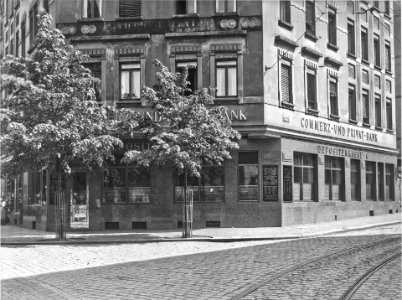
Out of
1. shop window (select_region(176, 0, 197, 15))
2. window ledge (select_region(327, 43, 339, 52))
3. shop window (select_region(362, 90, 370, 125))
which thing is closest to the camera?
shop window (select_region(176, 0, 197, 15))

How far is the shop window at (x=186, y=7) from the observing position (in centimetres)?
2272

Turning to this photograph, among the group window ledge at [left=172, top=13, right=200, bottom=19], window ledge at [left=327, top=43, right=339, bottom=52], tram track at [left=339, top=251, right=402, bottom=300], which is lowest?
tram track at [left=339, top=251, right=402, bottom=300]

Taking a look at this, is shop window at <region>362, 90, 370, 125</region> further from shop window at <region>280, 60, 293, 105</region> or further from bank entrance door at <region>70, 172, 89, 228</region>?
bank entrance door at <region>70, 172, 89, 228</region>

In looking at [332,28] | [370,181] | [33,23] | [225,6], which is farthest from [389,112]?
[33,23]

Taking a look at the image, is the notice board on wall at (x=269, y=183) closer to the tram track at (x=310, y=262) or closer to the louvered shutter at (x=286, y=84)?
the louvered shutter at (x=286, y=84)

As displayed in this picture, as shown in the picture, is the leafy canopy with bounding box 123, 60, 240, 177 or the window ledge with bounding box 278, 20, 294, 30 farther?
the window ledge with bounding box 278, 20, 294, 30

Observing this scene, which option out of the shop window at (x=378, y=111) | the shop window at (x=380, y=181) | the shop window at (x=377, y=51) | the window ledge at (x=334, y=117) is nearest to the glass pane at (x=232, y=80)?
the window ledge at (x=334, y=117)

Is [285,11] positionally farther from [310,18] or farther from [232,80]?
[232,80]

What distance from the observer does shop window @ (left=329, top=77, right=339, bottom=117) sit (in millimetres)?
26945

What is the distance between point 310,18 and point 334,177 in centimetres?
778

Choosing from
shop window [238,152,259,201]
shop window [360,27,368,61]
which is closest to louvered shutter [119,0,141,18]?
shop window [238,152,259,201]

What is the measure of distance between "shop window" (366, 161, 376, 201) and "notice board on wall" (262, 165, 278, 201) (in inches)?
385

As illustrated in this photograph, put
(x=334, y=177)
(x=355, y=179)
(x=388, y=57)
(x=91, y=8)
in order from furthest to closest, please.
Result: 1. (x=388, y=57)
2. (x=355, y=179)
3. (x=334, y=177)
4. (x=91, y=8)

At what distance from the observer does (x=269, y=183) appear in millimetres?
22172
